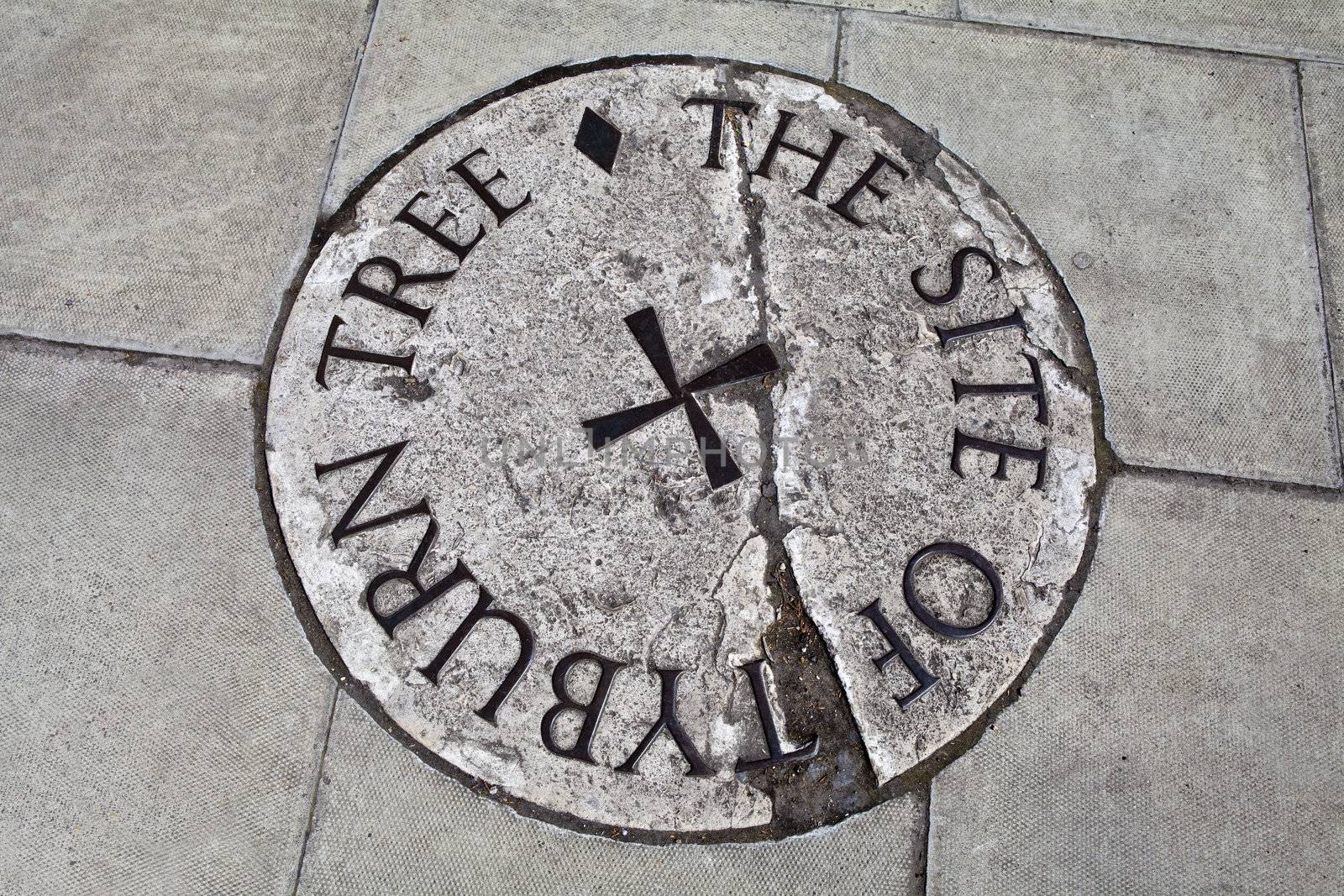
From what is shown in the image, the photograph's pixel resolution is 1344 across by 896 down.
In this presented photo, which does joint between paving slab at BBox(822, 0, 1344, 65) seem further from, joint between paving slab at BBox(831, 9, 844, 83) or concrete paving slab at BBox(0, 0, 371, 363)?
concrete paving slab at BBox(0, 0, 371, 363)

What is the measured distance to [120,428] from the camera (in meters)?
2.15

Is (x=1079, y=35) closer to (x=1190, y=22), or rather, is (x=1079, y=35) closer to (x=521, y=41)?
(x=1190, y=22)

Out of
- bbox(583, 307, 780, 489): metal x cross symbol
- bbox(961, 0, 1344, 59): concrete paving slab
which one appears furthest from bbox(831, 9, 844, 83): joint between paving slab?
bbox(583, 307, 780, 489): metal x cross symbol

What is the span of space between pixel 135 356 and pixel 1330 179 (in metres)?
3.34

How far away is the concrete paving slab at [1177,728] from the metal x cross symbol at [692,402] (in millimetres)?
884

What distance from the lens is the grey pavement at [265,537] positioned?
190 centimetres

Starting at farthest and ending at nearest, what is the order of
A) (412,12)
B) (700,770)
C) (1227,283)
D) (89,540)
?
(412,12), (1227,283), (89,540), (700,770)

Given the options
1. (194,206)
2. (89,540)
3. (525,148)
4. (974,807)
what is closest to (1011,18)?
(525,148)

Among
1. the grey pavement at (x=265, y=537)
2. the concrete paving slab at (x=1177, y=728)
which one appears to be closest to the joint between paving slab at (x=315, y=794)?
the grey pavement at (x=265, y=537)

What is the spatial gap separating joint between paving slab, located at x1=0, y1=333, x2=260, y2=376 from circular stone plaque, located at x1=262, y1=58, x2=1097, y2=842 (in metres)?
0.16

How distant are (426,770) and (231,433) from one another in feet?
3.18

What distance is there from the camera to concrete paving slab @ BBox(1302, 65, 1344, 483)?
230cm

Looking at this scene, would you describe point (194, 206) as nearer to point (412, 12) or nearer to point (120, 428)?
point (120, 428)

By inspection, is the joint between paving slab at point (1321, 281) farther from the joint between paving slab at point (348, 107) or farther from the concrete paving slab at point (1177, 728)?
the joint between paving slab at point (348, 107)
